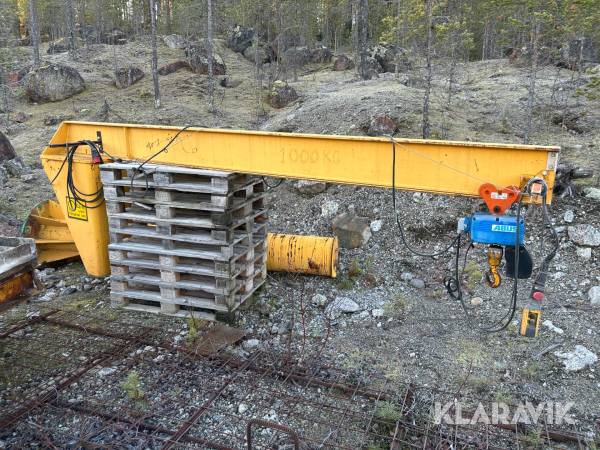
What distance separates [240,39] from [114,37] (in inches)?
379

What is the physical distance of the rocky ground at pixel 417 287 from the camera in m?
5.16

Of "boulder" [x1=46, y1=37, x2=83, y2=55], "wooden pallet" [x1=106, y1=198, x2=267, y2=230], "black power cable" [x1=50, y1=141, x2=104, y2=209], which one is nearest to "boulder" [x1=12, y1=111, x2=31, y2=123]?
"boulder" [x1=46, y1=37, x2=83, y2=55]

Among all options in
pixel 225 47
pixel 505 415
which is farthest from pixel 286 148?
pixel 225 47

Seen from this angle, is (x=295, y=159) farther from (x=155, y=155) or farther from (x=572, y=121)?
(x=572, y=121)

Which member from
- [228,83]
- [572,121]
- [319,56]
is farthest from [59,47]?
[572,121]

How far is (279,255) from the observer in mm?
7301

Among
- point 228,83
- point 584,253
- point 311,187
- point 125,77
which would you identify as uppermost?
point 125,77

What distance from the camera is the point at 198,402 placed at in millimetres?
4613

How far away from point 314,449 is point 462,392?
1.69 meters

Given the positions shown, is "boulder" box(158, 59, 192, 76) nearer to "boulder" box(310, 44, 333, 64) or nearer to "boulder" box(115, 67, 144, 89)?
"boulder" box(115, 67, 144, 89)

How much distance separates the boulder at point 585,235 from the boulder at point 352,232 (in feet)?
10.5

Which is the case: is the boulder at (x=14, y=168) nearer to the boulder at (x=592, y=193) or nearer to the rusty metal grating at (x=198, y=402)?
the rusty metal grating at (x=198, y=402)

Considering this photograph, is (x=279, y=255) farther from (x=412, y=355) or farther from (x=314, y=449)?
(x=314, y=449)

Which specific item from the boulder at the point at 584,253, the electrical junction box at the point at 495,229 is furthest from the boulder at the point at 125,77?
the electrical junction box at the point at 495,229
